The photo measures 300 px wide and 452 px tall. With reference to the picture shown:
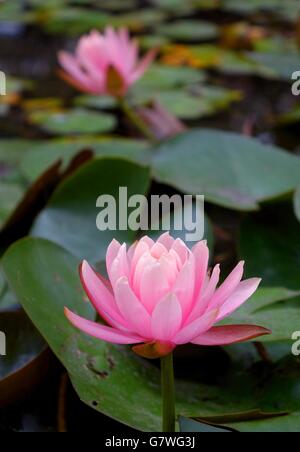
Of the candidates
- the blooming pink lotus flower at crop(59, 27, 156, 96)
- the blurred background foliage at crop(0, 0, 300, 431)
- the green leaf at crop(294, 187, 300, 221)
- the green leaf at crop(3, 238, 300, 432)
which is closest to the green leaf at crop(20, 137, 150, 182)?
the blurred background foliage at crop(0, 0, 300, 431)

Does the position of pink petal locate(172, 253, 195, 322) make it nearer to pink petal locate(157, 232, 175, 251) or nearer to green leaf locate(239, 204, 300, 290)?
pink petal locate(157, 232, 175, 251)

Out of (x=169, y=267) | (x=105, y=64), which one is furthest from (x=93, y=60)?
(x=169, y=267)

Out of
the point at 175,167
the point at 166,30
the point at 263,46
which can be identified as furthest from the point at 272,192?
the point at 166,30

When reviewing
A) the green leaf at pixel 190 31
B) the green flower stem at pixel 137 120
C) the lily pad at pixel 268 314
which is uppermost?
the green leaf at pixel 190 31

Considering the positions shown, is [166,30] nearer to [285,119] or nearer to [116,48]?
[285,119]

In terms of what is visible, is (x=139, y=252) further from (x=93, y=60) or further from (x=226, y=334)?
(x=93, y=60)

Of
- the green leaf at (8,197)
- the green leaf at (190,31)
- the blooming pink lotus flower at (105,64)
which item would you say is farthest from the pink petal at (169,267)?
the green leaf at (190,31)

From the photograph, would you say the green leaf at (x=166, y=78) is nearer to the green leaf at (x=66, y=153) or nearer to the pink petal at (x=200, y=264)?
the green leaf at (x=66, y=153)
